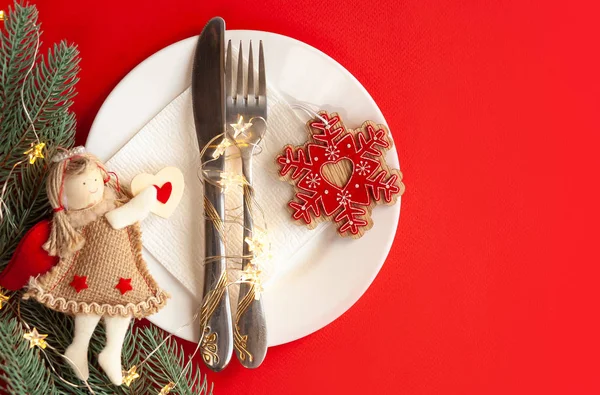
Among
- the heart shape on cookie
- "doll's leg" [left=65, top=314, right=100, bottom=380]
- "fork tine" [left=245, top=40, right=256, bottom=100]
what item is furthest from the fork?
"doll's leg" [left=65, top=314, right=100, bottom=380]

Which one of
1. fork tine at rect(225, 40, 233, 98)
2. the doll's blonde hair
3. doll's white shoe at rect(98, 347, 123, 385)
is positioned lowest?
doll's white shoe at rect(98, 347, 123, 385)

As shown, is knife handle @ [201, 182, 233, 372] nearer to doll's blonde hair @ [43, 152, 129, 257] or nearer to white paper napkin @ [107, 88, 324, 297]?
white paper napkin @ [107, 88, 324, 297]

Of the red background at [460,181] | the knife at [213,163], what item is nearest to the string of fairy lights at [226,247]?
the knife at [213,163]

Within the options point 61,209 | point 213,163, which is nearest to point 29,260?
point 61,209

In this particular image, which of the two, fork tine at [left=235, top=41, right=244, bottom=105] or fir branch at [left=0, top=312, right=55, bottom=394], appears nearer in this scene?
fir branch at [left=0, top=312, right=55, bottom=394]

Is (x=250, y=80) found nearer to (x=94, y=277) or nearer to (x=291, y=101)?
(x=291, y=101)
